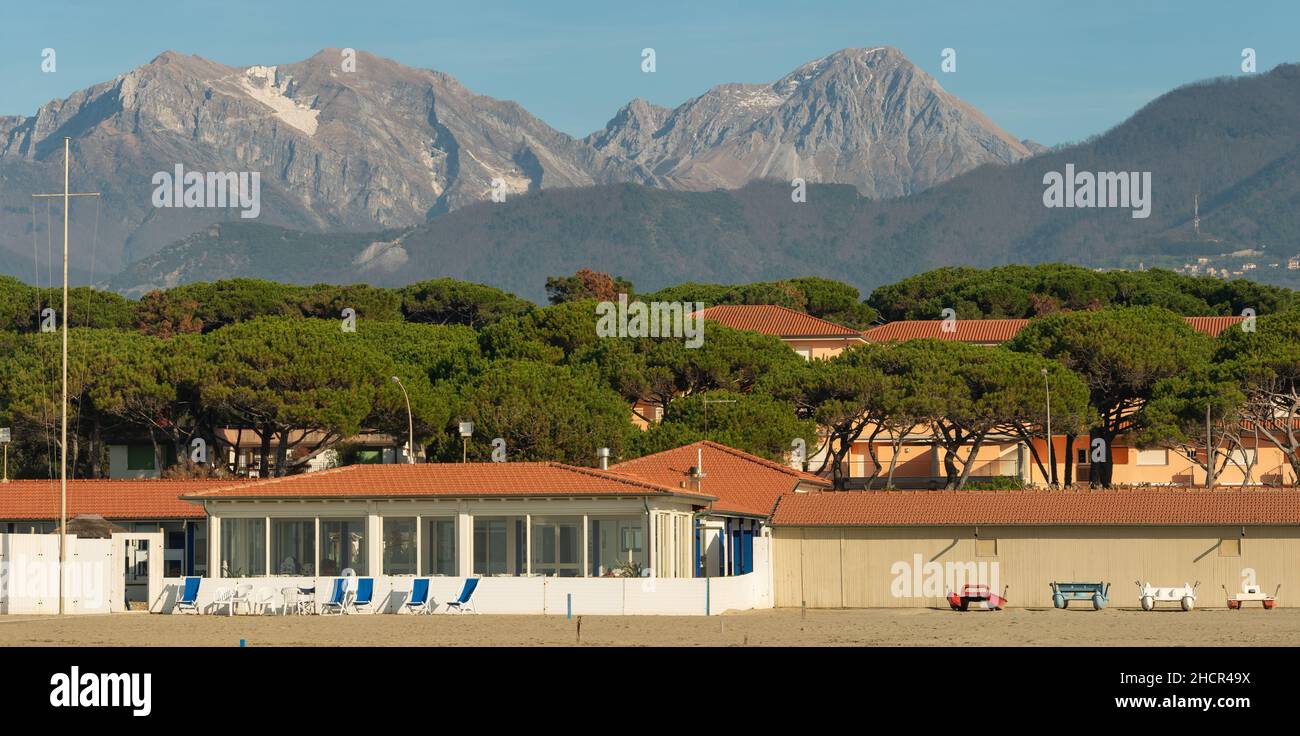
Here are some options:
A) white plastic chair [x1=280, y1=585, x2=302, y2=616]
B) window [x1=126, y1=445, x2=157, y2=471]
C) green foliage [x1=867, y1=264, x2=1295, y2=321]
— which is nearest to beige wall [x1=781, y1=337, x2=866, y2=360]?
green foliage [x1=867, y1=264, x2=1295, y2=321]

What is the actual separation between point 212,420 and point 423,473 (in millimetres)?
37214

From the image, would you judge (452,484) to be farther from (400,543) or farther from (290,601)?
(290,601)

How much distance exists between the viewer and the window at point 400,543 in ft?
129

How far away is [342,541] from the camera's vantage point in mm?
39719

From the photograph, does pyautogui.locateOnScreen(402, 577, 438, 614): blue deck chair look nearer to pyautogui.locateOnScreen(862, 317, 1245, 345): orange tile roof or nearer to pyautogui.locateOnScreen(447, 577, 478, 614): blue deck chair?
pyautogui.locateOnScreen(447, 577, 478, 614): blue deck chair

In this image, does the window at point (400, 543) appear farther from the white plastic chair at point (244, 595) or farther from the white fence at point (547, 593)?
the white plastic chair at point (244, 595)

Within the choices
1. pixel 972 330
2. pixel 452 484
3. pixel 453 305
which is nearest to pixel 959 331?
pixel 972 330

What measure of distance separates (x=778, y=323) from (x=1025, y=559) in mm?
68221

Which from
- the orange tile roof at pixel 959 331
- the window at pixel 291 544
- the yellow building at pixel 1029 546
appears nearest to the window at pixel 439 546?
the window at pixel 291 544

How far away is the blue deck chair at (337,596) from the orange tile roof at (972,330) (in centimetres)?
6871
